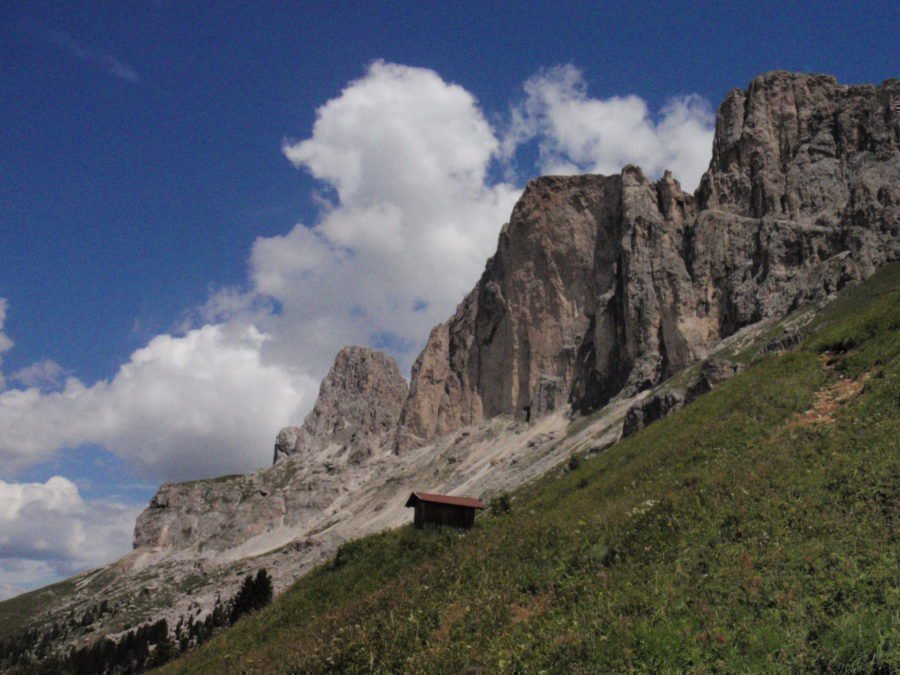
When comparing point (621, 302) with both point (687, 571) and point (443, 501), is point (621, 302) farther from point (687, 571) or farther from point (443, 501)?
point (687, 571)

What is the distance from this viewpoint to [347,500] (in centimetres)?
18100

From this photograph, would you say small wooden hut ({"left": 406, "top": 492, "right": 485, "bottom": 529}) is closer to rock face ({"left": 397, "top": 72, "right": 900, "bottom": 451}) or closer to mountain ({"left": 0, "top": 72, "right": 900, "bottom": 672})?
mountain ({"left": 0, "top": 72, "right": 900, "bottom": 672})

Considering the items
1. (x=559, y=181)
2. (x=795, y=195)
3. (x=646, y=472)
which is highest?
(x=559, y=181)

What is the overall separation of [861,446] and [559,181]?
142410 mm

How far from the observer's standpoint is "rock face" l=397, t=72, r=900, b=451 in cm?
9831

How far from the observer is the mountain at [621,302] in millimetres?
94750

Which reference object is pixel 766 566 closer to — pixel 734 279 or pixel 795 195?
pixel 734 279

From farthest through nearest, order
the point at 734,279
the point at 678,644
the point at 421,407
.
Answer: the point at 421,407
the point at 734,279
the point at 678,644

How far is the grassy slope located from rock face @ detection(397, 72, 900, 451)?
241 ft

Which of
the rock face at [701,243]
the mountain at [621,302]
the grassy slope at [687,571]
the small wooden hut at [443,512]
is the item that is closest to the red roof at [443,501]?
the small wooden hut at [443,512]

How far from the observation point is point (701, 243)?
378 feet

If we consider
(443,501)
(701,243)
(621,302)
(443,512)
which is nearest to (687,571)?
(443,512)

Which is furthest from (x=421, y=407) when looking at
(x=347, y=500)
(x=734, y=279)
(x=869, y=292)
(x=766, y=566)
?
(x=766, y=566)

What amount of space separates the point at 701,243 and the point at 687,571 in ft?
360
